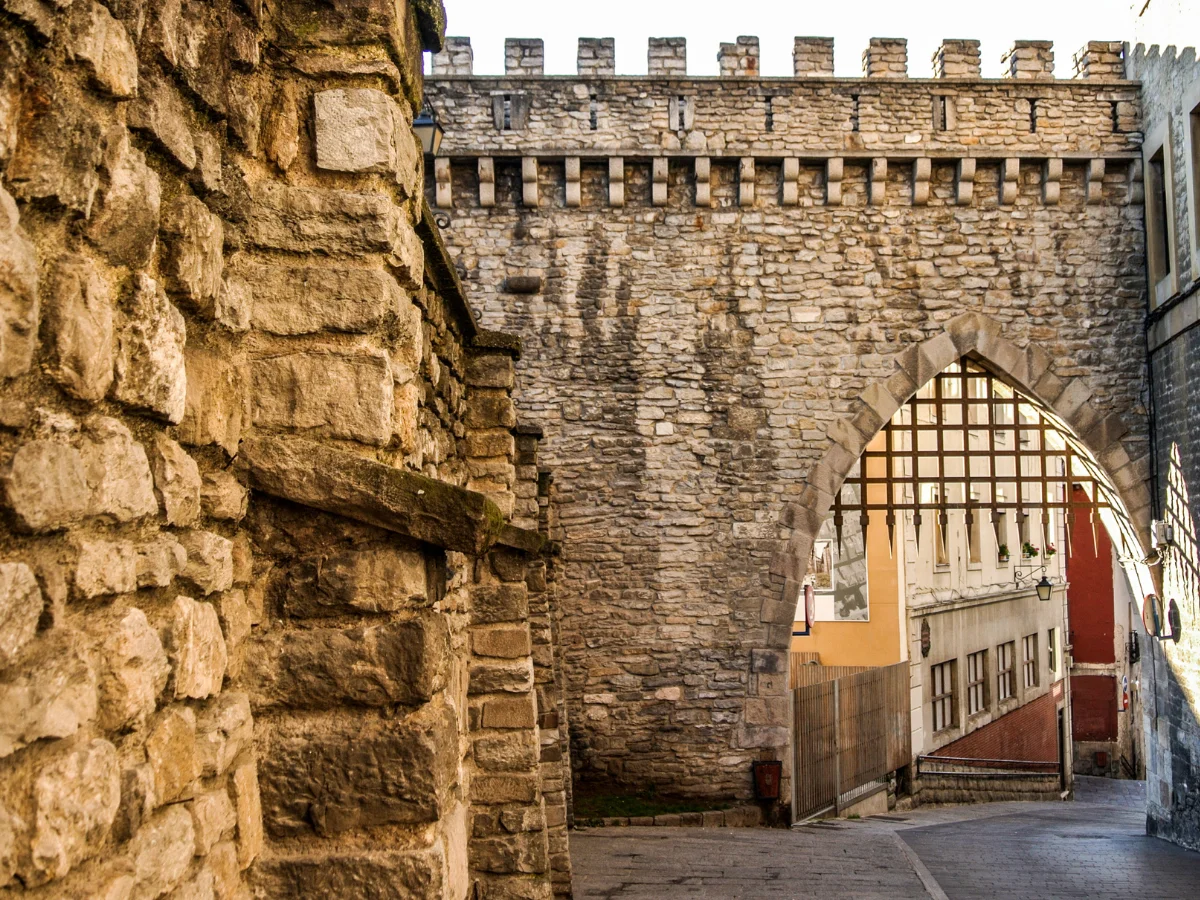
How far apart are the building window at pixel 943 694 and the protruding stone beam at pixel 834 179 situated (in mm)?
8676

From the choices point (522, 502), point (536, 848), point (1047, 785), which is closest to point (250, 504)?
point (536, 848)

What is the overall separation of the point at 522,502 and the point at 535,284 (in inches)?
184

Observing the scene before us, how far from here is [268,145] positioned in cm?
226

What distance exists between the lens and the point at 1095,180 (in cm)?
1043

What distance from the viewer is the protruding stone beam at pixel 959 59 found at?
10.5m

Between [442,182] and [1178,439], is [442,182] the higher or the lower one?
the higher one

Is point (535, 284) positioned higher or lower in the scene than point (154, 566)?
higher

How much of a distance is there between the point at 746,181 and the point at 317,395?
8.61 m

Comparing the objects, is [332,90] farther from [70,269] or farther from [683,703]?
[683,703]

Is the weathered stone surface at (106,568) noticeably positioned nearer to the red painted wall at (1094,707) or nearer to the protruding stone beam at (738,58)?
the protruding stone beam at (738,58)

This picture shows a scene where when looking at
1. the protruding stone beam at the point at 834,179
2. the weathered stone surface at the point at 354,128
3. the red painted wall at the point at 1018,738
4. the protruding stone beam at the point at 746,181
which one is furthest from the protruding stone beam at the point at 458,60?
the red painted wall at the point at 1018,738

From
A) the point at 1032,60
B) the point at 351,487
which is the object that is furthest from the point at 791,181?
the point at 351,487

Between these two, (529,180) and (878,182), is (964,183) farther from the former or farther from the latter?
(529,180)

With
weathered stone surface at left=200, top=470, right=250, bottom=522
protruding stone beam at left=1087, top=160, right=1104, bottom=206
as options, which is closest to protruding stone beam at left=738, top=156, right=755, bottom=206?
protruding stone beam at left=1087, top=160, right=1104, bottom=206
